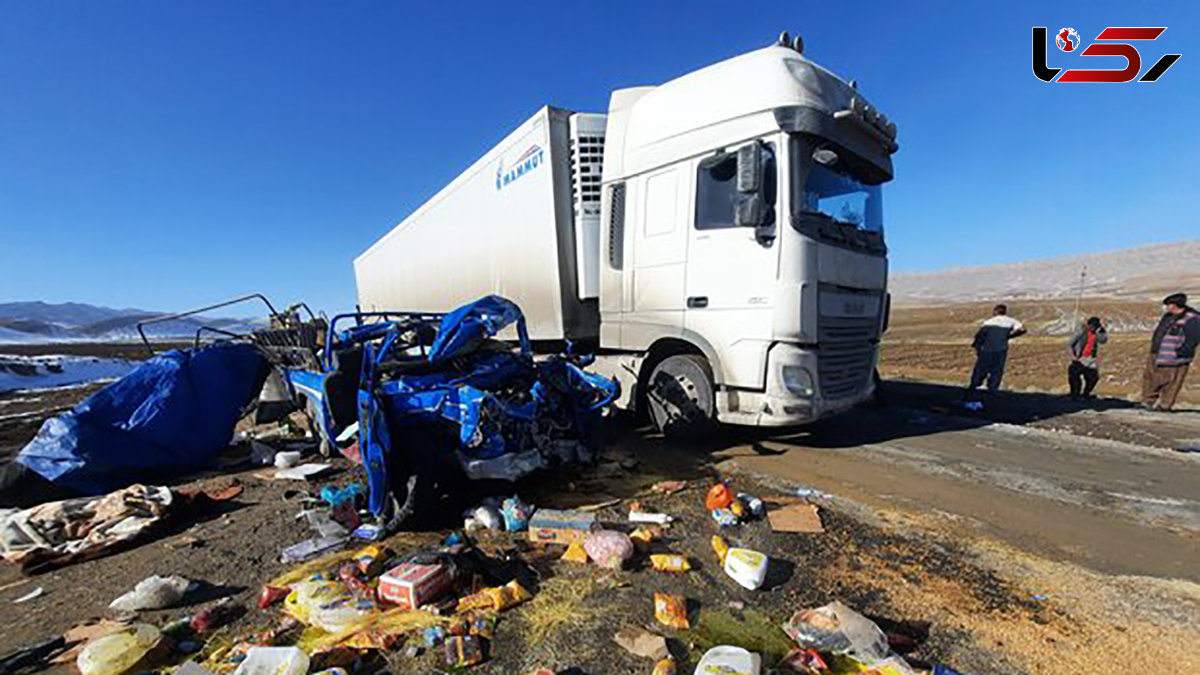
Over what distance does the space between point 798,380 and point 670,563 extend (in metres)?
2.22

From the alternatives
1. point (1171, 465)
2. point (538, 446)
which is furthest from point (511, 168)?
point (1171, 465)

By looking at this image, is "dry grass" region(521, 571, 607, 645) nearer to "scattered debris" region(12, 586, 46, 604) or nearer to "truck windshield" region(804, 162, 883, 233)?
"scattered debris" region(12, 586, 46, 604)

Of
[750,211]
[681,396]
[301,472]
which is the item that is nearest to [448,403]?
[301,472]

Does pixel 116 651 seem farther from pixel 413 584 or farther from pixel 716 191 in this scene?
pixel 716 191

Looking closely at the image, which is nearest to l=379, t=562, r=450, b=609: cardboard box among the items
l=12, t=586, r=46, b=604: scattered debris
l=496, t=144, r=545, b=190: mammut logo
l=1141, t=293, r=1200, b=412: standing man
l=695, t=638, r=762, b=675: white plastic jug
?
l=695, t=638, r=762, b=675: white plastic jug

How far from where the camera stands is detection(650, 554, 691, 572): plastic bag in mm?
2613

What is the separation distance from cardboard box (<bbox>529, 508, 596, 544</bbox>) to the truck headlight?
211cm

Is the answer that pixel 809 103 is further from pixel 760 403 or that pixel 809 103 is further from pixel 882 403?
pixel 882 403

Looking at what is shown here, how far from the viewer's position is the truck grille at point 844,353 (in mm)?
4324

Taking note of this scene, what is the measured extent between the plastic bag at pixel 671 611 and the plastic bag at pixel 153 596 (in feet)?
7.98

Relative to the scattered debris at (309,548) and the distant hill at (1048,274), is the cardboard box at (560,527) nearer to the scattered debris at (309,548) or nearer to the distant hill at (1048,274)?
→ the scattered debris at (309,548)

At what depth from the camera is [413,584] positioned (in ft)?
7.43

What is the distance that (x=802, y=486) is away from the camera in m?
3.86

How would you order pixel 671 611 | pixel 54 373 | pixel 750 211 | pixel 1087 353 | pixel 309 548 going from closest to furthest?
pixel 671 611 → pixel 309 548 → pixel 750 211 → pixel 1087 353 → pixel 54 373
